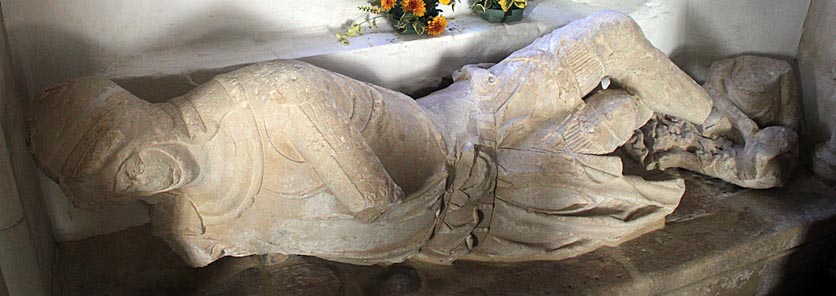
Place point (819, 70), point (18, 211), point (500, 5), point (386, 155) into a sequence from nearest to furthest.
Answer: point (18, 211) < point (386, 155) < point (500, 5) < point (819, 70)

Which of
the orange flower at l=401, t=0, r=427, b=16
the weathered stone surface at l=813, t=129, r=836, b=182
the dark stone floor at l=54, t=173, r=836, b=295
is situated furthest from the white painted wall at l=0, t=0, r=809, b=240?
the weathered stone surface at l=813, t=129, r=836, b=182

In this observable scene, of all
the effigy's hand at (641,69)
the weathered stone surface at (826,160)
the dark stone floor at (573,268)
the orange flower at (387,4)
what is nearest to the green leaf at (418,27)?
the orange flower at (387,4)

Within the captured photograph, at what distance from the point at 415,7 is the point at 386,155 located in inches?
34.9

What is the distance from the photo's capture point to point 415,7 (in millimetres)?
2908

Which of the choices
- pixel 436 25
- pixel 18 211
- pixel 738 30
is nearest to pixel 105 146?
pixel 18 211

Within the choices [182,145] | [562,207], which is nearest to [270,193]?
[182,145]

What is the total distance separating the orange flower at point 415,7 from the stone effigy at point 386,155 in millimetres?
340

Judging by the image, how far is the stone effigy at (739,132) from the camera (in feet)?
10.1

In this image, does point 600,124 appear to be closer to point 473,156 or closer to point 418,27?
point 473,156

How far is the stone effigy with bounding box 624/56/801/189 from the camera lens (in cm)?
308

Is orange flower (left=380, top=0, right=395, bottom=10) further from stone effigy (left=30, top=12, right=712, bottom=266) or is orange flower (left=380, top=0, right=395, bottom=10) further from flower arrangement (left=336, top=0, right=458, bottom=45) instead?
stone effigy (left=30, top=12, right=712, bottom=266)

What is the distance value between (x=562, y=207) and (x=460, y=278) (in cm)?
48

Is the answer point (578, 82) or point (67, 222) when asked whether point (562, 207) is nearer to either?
point (578, 82)

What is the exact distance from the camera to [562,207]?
2.63 m
